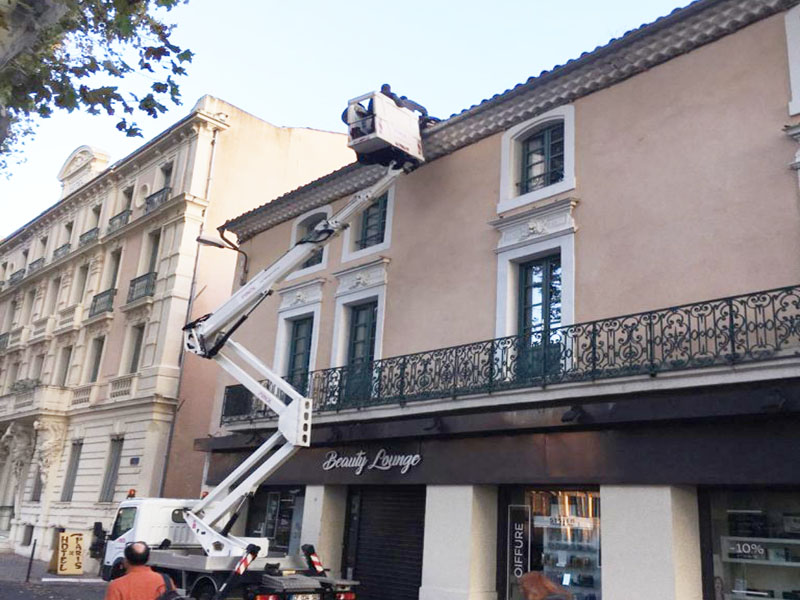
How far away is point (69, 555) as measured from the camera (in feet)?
63.1

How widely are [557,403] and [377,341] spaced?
474cm

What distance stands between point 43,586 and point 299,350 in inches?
308

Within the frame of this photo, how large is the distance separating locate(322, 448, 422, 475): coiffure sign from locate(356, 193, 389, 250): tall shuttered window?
449 cm

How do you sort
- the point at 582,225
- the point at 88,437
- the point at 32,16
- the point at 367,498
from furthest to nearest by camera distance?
the point at 88,437
the point at 367,498
the point at 582,225
the point at 32,16

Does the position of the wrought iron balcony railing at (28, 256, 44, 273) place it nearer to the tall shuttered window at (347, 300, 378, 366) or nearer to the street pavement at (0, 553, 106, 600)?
the street pavement at (0, 553, 106, 600)

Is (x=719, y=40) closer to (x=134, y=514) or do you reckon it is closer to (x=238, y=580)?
(x=238, y=580)

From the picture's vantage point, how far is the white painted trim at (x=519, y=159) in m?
12.3

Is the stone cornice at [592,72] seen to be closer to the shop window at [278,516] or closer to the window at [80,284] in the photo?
the shop window at [278,516]

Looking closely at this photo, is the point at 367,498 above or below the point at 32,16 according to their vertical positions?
below

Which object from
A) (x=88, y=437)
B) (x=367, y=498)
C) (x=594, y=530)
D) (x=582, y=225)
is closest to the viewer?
(x=594, y=530)

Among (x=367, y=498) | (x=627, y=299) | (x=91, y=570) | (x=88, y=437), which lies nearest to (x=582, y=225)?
(x=627, y=299)

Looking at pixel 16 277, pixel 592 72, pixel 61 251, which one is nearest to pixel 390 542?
pixel 592 72

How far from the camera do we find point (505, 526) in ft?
39.5

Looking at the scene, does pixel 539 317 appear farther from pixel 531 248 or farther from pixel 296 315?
pixel 296 315
